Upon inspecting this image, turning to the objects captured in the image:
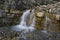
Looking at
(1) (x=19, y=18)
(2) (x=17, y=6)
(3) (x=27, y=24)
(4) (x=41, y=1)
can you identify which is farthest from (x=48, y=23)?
(4) (x=41, y=1)

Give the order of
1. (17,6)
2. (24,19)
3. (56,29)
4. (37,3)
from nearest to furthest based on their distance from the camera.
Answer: (56,29), (24,19), (17,6), (37,3)

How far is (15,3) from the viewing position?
9.16 m

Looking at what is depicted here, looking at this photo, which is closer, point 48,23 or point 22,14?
point 48,23

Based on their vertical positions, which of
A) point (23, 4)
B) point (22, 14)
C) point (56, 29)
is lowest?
point (56, 29)

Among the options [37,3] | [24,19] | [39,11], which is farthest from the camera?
[37,3]

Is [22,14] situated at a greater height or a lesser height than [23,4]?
lesser

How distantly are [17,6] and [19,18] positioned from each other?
0.83m

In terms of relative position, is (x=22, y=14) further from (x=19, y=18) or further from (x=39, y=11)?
(x=39, y=11)

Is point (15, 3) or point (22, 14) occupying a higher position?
point (15, 3)

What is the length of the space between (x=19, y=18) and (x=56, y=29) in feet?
7.46

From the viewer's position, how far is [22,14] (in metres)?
8.43

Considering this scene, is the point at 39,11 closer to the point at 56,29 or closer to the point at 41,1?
the point at 56,29

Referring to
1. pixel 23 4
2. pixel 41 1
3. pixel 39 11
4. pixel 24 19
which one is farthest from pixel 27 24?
pixel 41 1

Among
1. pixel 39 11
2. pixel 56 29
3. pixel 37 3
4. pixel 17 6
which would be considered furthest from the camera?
pixel 37 3
